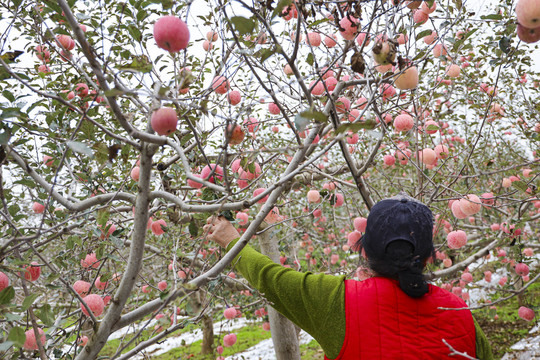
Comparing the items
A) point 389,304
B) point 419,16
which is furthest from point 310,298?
point 419,16

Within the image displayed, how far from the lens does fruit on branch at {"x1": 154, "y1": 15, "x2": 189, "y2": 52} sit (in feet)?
4.03

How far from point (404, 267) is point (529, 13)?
0.95 meters

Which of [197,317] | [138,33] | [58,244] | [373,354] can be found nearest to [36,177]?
[138,33]

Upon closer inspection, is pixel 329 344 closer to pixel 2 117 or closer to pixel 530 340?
pixel 2 117

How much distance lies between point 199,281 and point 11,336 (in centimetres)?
62

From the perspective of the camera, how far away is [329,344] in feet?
4.18

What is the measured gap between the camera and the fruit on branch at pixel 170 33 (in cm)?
123

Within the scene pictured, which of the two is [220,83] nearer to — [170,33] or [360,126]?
[170,33]

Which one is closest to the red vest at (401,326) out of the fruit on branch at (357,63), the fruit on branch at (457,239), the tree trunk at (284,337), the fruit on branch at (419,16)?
the fruit on branch at (357,63)

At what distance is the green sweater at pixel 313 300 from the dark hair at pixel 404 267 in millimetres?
168

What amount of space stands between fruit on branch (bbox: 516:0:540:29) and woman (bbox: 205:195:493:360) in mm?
721

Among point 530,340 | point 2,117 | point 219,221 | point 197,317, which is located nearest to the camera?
point 2,117

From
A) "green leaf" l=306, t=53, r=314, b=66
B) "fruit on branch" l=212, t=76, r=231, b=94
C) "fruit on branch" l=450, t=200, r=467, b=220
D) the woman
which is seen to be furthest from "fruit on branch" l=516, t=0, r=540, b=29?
"fruit on branch" l=450, t=200, r=467, b=220

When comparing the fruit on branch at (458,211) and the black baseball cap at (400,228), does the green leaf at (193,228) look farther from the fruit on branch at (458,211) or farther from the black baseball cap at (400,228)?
the fruit on branch at (458,211)
